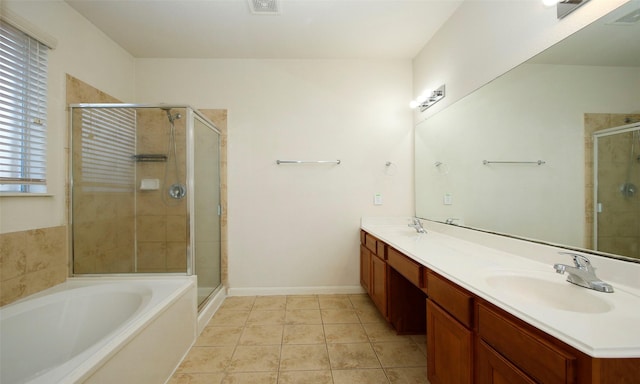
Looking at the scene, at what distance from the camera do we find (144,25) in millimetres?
2088

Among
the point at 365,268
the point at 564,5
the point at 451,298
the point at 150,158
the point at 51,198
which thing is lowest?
the point at 365,268

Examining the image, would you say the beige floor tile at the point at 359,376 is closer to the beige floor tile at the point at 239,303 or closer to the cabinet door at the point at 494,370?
the cabinet door at the point at 494,370

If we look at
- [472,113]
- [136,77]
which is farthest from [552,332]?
[136,77]

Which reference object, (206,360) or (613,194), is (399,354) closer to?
(206,360)

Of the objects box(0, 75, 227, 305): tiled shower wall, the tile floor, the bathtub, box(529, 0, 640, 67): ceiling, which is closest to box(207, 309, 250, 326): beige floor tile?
the tile floor

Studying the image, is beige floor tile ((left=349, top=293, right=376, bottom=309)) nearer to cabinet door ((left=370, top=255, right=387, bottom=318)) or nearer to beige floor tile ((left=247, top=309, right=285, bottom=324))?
cabinet door ((left=370, top=255, right=387, bottom=318))

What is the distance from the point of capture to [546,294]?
1026 millimetres

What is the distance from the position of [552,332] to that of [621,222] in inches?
26.9

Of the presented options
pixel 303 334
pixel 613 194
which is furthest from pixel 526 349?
pixel 303 334

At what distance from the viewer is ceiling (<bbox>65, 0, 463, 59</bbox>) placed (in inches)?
73.4

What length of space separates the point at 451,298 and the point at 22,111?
2738 millimetres

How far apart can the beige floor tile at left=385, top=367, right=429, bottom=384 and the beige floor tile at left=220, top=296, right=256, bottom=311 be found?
1.43 m

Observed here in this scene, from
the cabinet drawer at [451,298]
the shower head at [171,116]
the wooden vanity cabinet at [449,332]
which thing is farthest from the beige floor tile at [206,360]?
the shower head at [171,116]

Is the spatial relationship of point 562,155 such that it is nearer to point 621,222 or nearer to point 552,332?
point 621,222
